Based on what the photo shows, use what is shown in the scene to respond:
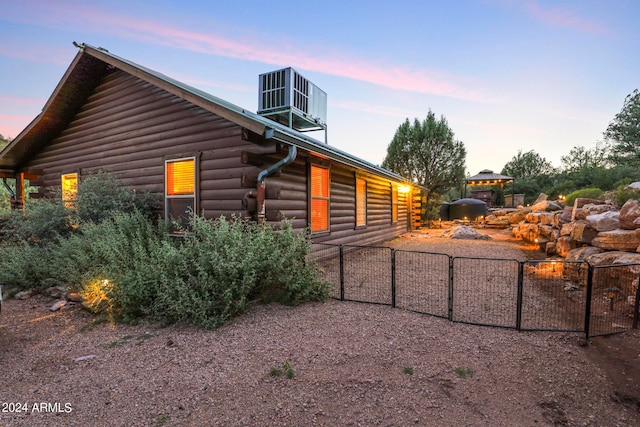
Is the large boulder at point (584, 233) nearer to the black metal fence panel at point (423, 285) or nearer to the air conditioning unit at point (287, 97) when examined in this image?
the black metal fence panel at point (423, 285)

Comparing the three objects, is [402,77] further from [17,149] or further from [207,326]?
[17,149]

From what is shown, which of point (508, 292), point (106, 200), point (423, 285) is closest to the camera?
point (508, 292)

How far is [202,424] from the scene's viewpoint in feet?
6.86

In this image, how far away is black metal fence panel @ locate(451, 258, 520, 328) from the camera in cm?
418

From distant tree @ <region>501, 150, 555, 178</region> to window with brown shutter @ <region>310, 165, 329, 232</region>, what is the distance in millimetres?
Answer: 49787

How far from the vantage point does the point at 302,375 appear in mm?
2686

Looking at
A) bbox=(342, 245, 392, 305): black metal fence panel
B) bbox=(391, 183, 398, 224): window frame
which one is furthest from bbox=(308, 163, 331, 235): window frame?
bbox=(391, 183, 398, 224): window frame

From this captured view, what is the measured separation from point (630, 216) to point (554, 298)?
2.25 meters

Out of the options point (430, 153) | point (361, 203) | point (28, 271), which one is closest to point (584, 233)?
point (361, 203)

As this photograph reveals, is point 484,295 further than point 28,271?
No

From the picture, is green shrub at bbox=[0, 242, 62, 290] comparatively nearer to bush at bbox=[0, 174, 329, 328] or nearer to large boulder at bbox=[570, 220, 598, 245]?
bush at bbox=[0, 174, 329, 328]

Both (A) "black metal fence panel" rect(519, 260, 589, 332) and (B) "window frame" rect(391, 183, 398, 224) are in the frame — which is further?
(B) "window frame" rect(391, 183, 398, 224)

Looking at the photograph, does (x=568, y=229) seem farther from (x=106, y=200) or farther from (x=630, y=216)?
(x=106, y=200)

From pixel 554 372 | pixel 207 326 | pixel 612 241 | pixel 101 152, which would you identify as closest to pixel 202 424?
pixel 207 326
